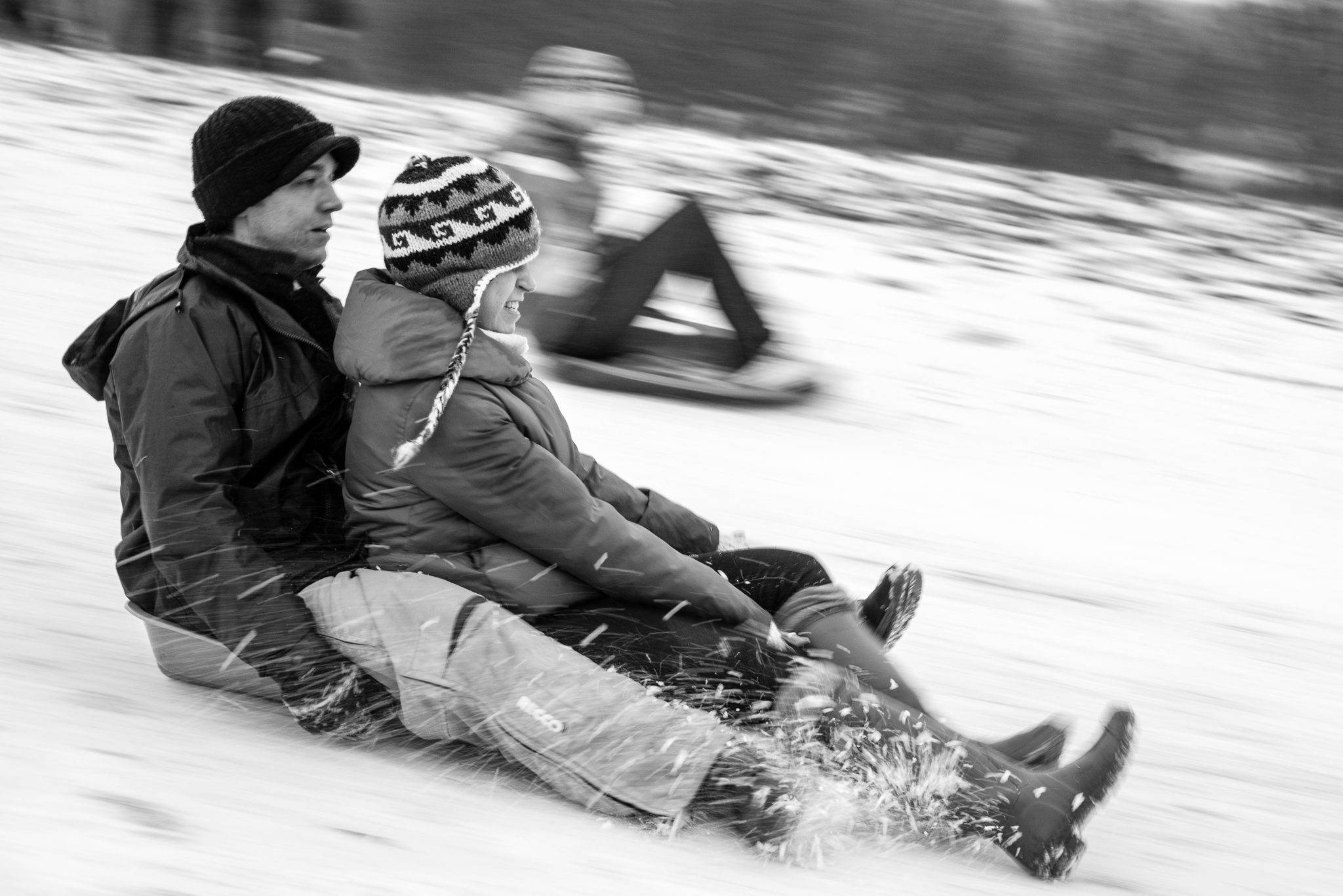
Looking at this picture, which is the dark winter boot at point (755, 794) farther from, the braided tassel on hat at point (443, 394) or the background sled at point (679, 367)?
the background sled at point (679, 367)

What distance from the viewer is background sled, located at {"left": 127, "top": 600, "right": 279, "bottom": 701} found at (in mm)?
2488

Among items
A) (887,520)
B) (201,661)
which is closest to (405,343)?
(201,661)

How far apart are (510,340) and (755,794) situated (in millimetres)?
851

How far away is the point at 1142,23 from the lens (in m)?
14.3

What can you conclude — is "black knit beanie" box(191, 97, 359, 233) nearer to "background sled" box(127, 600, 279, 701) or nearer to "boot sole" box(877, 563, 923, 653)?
"background sled" box(127, 600, 279, 701)

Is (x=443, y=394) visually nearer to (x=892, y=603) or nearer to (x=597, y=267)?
(x=892, y=603)

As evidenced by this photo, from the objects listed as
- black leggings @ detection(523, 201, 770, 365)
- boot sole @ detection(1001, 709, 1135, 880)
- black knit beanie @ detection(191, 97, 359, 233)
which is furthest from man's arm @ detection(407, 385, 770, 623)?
black leggings @ detection(523, 201, 770, 365)

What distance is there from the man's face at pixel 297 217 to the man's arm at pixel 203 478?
17cm

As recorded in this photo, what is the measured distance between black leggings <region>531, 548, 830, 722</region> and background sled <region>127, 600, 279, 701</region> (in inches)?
20.9

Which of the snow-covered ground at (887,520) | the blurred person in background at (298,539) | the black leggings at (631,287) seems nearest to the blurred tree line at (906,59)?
the snow-covered ground at (887,520)

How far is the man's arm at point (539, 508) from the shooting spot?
7.48 ft

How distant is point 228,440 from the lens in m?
2.35

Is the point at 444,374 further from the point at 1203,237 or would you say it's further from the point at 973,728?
the point at 1203,237

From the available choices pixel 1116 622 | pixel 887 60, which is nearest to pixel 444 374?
pixel 1116 622
